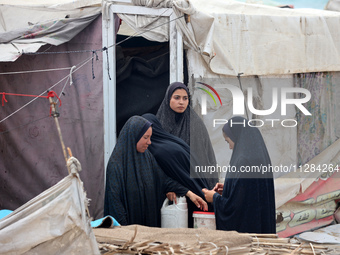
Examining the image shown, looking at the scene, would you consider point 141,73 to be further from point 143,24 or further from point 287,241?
point 287,241

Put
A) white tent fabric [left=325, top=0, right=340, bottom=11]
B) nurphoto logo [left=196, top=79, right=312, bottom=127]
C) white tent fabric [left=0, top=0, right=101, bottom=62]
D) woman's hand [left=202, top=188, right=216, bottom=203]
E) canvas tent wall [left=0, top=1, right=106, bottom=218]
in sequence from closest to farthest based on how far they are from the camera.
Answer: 1. woman's hand [left=202, top=188, right=216, bottom=203]
2. white tent fabric [left=0, top=0, right=101, bottom=62]
3. canvas tent wall [left=0, top=1, right=106, bottom=218]
4. nurphoto logo [left=196, top=79, right=312, bottom=127]
5. white tent fabric [left=325, top=0, right=340, bottom=11]

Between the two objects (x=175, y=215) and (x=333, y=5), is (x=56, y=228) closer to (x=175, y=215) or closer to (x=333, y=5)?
(x=175, y=215)

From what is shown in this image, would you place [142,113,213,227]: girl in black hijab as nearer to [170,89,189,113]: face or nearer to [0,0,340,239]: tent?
[170,89,189,113]: face

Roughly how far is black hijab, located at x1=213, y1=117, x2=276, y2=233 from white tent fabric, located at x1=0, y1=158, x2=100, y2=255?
4.42ft

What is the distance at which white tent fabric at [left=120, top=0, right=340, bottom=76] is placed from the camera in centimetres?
496

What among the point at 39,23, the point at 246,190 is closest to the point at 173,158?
the point at 246,190

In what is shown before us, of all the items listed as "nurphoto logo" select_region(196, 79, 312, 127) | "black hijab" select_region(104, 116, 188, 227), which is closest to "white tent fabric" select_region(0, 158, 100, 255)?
"black hijab" select_region(104, 116, 188, 227)

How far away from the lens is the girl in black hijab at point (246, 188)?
3375 millimetres

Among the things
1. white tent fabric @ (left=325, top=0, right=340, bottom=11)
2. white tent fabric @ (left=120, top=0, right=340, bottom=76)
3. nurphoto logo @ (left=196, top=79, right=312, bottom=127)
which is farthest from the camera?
white tent fabric @ (left=325, top=0, right=340, bottom=11)

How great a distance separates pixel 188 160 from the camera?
4.18 m

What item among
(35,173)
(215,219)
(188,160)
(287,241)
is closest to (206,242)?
(287,241)

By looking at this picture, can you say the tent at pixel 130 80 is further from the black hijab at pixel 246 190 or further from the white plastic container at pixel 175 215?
the black hijab at pixel 246 190

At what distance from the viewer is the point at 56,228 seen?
7.51 feet

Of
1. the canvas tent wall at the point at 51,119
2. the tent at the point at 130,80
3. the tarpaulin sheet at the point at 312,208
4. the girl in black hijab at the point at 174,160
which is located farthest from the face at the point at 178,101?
the tarpaulin sheet at the point at 312,208
